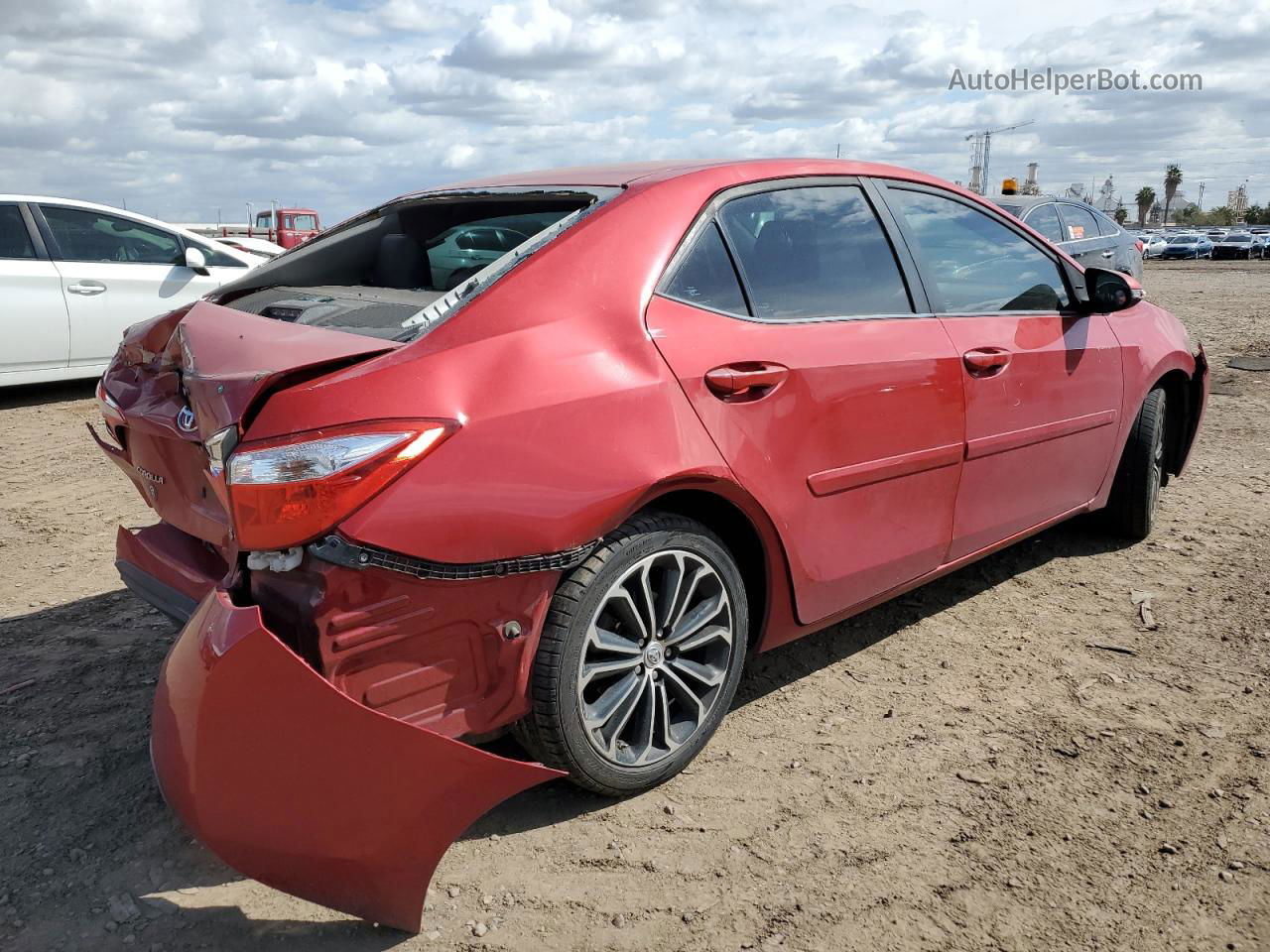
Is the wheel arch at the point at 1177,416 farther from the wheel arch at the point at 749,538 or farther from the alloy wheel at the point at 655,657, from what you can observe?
the alloy wheel at the point at 655,657

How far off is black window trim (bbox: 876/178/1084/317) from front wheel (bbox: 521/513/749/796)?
1.24 m

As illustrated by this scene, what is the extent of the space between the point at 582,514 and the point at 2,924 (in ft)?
5.06

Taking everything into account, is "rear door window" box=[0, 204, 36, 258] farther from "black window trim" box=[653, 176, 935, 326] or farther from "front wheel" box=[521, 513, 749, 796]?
"front wheel" box=[521, 513, 749, 796]

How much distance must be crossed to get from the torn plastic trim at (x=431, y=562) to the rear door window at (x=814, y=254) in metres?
0.97

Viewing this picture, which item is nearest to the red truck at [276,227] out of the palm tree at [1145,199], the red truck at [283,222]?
the red truck at [283,222]

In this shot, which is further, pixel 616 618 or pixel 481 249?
pixel 481 249

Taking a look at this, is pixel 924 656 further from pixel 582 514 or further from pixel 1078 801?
pixel 582 514

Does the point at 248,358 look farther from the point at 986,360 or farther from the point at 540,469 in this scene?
the point at 986,360

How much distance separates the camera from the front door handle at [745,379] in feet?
8.82

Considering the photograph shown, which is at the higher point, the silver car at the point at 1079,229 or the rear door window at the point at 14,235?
the rear door window at the point at 14,235

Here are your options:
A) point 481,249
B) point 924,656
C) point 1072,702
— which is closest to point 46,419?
point 481,249

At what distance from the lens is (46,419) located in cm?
748

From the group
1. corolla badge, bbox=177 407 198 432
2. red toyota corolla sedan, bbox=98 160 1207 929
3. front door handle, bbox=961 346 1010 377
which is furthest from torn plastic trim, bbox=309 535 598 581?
front door handle, bbox=961 346 1010 377

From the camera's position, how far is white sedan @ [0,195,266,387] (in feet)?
25.3
